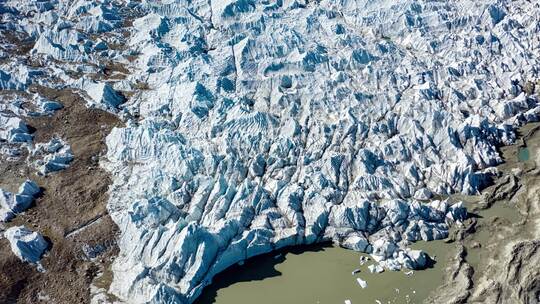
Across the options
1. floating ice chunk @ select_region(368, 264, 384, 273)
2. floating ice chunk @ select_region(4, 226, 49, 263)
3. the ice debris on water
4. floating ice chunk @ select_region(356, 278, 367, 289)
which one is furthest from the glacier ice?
floating ice chunk @ select_region(368, 264, 384, 273)

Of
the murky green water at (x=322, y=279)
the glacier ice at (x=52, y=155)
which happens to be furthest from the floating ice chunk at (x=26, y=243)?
the murky green water at (x=322, y=279)

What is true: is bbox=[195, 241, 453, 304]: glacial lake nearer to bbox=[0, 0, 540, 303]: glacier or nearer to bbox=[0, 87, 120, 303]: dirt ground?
bbox=[0, 0, 540, 303]: glacier

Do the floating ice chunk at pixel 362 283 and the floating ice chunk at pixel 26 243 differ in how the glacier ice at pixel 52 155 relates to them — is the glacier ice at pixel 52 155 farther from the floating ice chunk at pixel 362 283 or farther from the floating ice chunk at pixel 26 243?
the floating ice chunk at pixel 362 283

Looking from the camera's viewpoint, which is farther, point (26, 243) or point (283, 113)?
point (283, 113)

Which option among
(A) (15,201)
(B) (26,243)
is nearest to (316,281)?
(B) (26,243)

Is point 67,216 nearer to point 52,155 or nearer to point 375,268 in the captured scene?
point 52,155

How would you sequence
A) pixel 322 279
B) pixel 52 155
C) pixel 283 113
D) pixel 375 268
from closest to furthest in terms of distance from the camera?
pixel 322 279 < pixel 375 268 < pixel 52 155 < pixel 283 113
